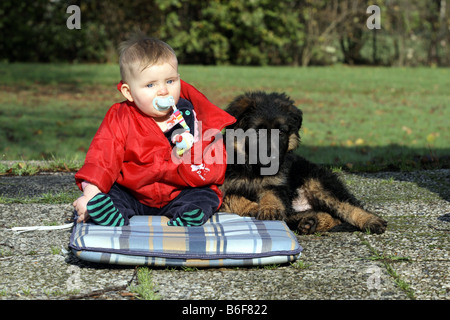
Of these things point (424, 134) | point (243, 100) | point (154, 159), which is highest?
point (243, 100)

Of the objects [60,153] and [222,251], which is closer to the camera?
[222,251]

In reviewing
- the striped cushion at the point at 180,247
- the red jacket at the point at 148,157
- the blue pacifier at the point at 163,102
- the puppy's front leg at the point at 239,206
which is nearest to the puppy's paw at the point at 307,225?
the puppy's front leg at the point at 239,206

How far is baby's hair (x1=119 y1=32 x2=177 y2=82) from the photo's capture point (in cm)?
354

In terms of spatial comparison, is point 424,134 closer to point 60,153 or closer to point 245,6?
point 60,153

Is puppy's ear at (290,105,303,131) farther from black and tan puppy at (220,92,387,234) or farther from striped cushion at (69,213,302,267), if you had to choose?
striped cushion at (69,213,302,267)

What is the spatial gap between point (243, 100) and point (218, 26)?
16276 millimetres

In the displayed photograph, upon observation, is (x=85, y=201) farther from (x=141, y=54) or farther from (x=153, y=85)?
(x=141, y=54)

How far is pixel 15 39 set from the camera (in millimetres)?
18375

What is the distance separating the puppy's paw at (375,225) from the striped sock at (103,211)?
1.70 m

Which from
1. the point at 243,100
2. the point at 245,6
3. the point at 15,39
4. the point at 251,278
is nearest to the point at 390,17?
the point at 245,6

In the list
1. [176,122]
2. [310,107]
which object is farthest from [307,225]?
[310,107]

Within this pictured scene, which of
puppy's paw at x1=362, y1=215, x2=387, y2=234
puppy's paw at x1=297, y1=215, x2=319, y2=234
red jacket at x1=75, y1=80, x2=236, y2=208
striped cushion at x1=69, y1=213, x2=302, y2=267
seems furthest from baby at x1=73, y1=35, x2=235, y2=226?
puppy's paw at x1=362, y1=215, x2=387, y2=234

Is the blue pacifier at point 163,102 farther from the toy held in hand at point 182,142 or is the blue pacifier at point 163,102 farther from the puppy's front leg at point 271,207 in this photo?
the puppy's front leg at point 271,207

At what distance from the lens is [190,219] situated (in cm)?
349
